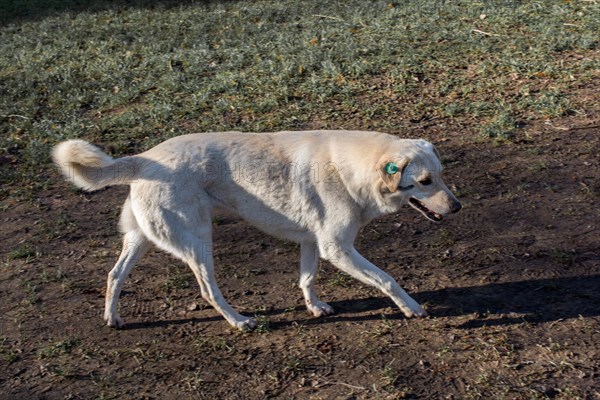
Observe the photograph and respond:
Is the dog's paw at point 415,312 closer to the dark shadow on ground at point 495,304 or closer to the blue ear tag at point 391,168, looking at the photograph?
the dark shadow on ground at point 495,304

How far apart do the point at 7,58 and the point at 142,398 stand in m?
7.21

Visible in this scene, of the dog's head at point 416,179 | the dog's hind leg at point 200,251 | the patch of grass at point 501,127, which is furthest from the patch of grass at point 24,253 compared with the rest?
the patch of grass at point 501,127

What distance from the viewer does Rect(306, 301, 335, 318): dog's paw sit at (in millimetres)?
5176

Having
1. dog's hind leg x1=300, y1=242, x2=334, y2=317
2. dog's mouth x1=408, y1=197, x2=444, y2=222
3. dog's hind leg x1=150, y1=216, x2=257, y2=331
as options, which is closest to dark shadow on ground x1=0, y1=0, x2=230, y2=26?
dog's hind leg x1=300, y1=242, x2=334, y2=317

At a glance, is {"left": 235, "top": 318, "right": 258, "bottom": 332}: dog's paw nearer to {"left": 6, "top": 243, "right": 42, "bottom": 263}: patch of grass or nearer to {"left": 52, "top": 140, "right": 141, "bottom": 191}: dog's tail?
{"left": 52, "top": 140, "right": 141, "bottom": 191}: dog's tail

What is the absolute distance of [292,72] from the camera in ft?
29.0

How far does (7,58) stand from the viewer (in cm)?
1045

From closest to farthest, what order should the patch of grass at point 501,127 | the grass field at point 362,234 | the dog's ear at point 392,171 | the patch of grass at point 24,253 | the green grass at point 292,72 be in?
the grass field at point 362,234, the dog's ear at point 392,171, the patch of grass at point 24,253, the patch of grass at point 501,127, the green grass at point 292,72

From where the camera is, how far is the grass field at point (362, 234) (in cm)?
460

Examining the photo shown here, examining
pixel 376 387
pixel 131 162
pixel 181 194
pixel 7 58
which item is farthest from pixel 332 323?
pixel 7 58

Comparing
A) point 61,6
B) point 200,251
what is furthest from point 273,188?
point 61,6

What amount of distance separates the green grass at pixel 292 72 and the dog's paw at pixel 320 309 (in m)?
2.89

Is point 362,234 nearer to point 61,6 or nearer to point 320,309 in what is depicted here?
point 320,309

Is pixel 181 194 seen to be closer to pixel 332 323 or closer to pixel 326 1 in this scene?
pixel 332 323
